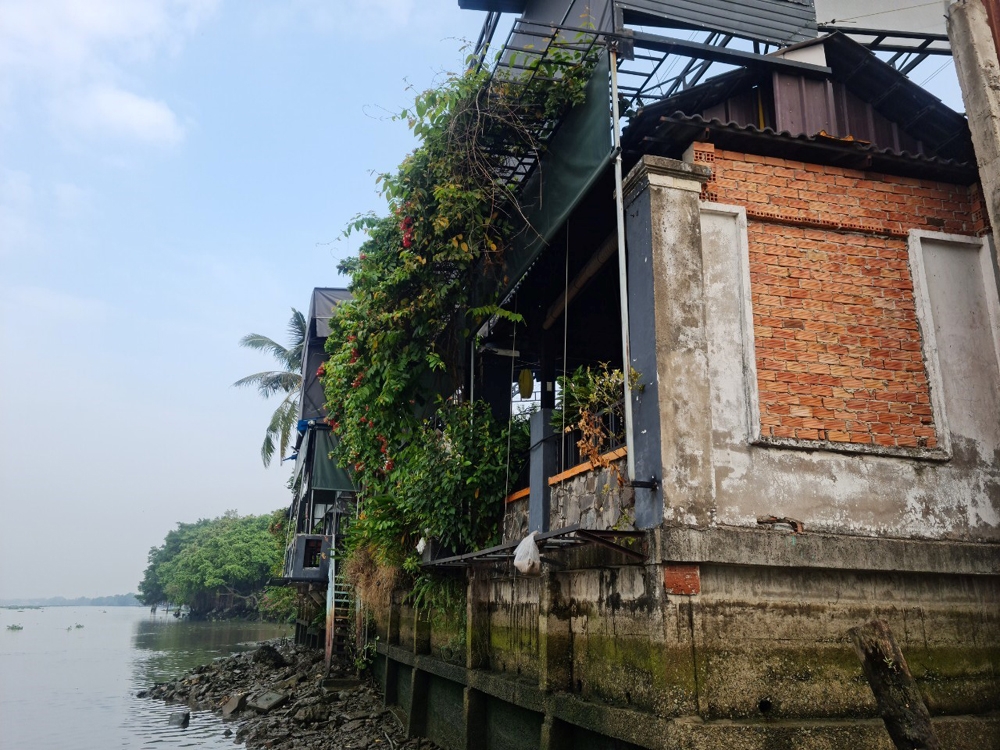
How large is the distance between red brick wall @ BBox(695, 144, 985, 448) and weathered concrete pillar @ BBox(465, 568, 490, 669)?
475 centimetres

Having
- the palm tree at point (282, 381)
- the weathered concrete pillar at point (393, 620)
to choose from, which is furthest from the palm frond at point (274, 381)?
the weathered concrete pillar at point (393, 620)

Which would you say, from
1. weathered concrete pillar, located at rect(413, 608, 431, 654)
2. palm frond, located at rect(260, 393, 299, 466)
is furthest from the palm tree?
weathered concrete pillar, located at rect(413, 608, 431, 654)

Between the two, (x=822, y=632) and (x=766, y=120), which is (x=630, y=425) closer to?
(x=822, y=632)

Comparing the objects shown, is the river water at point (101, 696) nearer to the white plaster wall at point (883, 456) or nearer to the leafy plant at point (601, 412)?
the leafy plant at point (601, 412)

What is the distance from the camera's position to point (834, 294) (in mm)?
6840

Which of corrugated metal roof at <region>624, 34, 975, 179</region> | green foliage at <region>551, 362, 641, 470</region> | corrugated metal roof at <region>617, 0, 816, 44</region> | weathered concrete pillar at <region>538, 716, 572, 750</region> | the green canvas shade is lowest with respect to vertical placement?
weathered concrete pillar at <region>538, 716, 572, 750</region>

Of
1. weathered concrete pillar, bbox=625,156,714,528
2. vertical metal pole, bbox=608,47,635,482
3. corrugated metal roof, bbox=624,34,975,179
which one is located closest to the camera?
weathered concrete pillar, bbox=625,156,714,528

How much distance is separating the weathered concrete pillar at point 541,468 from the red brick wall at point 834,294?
2677mm

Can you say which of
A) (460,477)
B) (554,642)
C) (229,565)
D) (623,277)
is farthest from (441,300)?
(229,565)

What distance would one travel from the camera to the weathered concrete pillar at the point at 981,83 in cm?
642

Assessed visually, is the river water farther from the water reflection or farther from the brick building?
the brick building

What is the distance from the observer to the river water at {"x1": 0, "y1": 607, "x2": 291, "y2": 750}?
1567cm

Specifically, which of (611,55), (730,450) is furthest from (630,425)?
(611,55)

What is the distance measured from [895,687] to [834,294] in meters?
3.78
